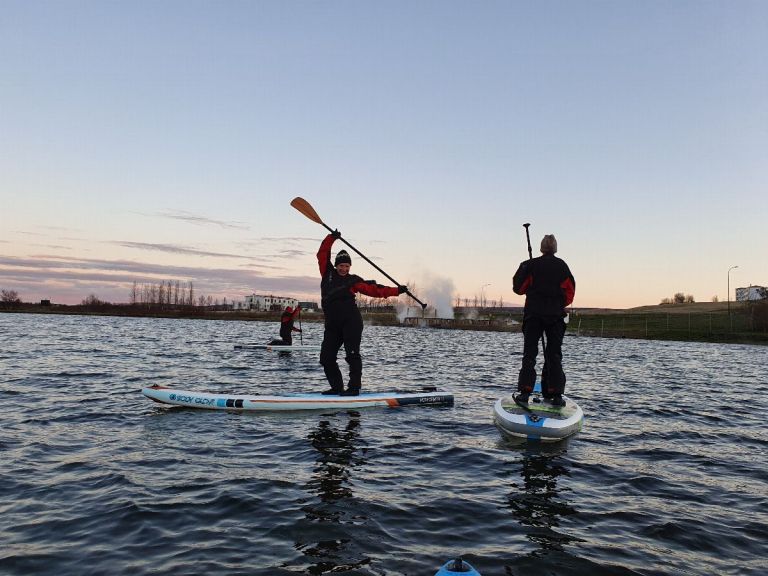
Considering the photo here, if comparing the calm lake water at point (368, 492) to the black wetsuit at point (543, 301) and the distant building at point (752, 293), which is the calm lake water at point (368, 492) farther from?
the distant building at point (752, 293)

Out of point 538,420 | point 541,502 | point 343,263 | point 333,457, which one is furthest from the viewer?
point 343,263

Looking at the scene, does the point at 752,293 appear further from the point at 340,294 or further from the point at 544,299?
the point at 340,294

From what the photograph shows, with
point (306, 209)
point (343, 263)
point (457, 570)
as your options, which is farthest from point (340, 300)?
point (457, 570)

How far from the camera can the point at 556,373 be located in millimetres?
9734

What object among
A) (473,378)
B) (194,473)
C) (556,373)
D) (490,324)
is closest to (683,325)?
(490,324)

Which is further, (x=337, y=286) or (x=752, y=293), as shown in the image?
(x=752, y=293)

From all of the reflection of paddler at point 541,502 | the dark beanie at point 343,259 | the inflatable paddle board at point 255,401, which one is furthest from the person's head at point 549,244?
the inflatable paddle board at point 255,401

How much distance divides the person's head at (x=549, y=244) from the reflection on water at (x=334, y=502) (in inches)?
184

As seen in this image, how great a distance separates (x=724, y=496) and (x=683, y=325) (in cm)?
8428

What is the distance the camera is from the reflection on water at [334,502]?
14.9 ft

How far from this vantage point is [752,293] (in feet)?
464

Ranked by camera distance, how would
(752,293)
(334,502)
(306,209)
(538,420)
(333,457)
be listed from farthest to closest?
1. (752,293)
2. (306,209)
3. (538,420)
4. (333,457)
5. (334,502)

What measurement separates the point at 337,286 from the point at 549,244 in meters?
4.29

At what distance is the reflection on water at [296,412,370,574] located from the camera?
453cm
